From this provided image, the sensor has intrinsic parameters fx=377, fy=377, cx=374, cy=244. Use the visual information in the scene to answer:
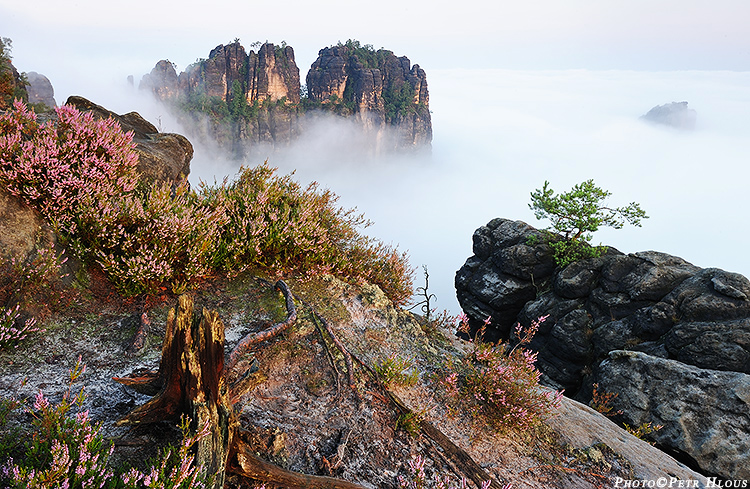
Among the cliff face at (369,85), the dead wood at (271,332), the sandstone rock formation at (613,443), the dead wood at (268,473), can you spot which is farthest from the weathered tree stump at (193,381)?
the cliff face at (369,85)

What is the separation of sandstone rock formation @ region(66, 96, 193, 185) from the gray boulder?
48.0 ft

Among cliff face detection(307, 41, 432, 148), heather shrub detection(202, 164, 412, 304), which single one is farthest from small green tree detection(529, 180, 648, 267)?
cliff face detection(307, 41, 432, 148)

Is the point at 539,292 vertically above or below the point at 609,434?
below

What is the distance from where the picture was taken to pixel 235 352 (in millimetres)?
4012

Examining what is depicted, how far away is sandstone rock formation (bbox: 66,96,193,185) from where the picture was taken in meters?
8.40

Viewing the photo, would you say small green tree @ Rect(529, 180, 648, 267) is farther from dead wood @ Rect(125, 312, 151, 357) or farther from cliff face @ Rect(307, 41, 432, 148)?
cliff face @ Rect(307, 41, 432, 148)

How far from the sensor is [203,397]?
296 cm

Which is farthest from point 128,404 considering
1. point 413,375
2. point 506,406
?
point 506,406

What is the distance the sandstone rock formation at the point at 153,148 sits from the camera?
8398 mm

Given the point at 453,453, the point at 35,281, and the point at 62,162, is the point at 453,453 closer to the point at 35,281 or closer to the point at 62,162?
the point at 35,281

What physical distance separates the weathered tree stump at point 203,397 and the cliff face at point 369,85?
146 meters

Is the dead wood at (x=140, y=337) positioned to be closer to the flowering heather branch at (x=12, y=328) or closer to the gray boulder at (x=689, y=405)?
the flowering heather branch at (x=12, y=328)

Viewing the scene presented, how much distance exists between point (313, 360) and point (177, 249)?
2.54 meters

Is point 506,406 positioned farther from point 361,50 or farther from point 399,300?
point 361,50
